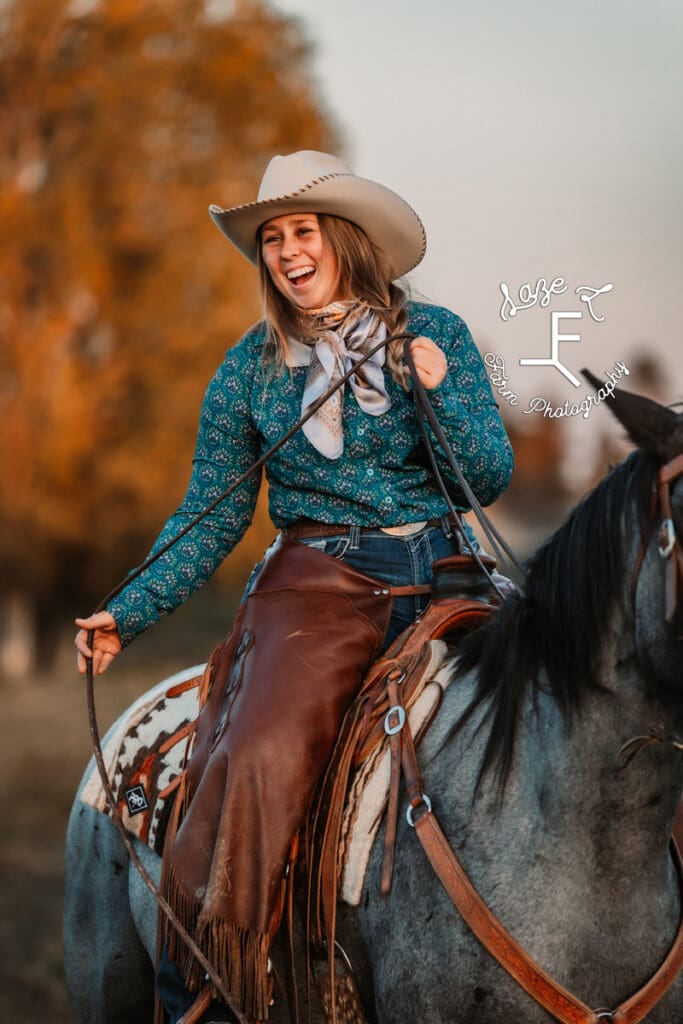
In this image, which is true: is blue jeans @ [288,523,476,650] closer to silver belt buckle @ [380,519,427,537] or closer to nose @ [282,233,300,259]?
silver belt buckle @ [380,519,427,537]

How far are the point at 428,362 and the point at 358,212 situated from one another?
0.68m

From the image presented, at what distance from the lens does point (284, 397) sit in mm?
3791

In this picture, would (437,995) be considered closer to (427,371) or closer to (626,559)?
(626,559)

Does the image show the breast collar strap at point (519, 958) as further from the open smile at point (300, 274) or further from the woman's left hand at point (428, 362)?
the open smile at point (300, 274)

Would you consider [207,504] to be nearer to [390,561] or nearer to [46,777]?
[390,561]

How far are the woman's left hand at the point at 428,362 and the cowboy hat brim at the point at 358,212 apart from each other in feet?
1.94

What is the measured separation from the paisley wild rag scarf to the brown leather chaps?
338 millimetres

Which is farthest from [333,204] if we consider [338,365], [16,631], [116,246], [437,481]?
[16,631]

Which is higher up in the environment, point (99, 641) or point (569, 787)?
point (99, 641)

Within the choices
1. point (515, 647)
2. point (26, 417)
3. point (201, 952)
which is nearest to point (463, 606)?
point (515, 647)

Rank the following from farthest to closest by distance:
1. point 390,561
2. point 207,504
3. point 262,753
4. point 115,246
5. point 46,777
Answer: point 115,246 < point 46,777 < point 207,504 < point 390,561 < point 262,753

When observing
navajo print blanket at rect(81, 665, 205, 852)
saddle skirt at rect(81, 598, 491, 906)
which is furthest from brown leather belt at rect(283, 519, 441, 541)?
navajo print blanket at rect(81, 665, 205, 852)

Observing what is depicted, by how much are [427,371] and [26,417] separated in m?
19.7

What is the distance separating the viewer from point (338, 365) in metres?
3.67
